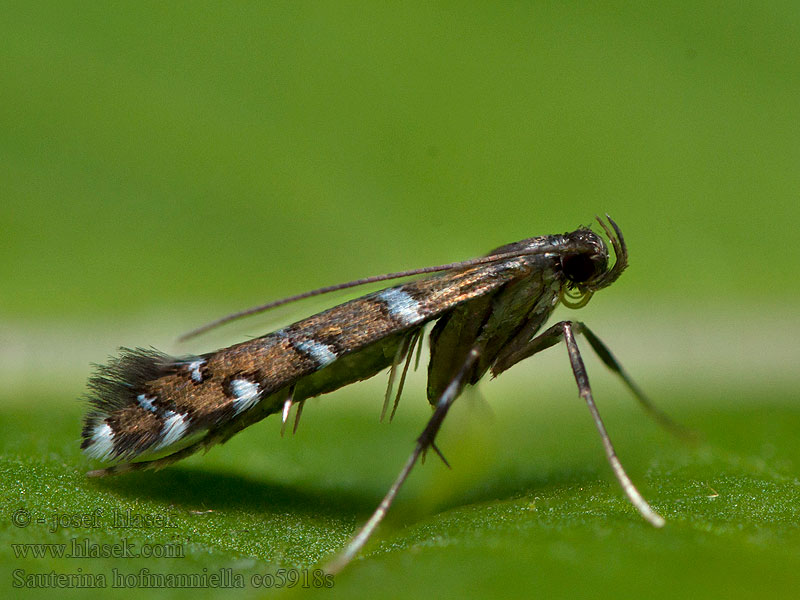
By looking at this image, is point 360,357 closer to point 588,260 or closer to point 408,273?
point 408,273

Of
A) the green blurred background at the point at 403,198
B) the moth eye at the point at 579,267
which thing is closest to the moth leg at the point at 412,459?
the green blurred background at the point at 403,198

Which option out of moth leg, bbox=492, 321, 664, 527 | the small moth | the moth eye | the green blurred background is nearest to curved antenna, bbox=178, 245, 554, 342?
the small moth

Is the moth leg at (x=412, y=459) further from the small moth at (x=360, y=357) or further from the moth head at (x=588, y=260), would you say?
the moth head at (x=588, y=260)

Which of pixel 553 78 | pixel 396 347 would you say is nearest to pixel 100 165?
pixel 396 347

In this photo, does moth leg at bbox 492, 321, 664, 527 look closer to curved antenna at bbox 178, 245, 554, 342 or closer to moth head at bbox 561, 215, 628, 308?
moth head at bbox 561, 215, 628, 308

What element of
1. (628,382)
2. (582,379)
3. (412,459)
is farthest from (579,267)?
(412,459)

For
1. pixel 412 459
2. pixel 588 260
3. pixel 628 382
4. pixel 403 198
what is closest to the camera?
pixel 412 459

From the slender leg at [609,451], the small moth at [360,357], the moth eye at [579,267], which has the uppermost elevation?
the moth eye at [579,267]
